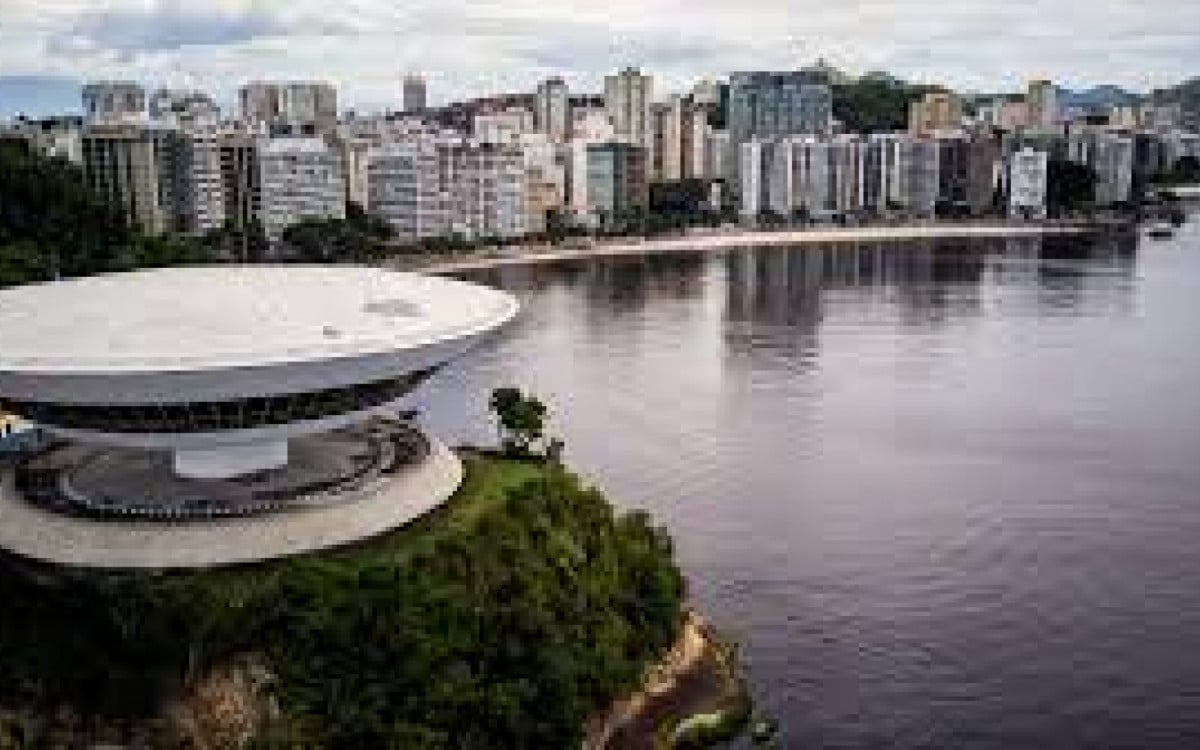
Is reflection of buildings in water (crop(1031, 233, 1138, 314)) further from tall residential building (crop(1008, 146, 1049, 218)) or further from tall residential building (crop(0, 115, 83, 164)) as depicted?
tall residential building (crop(0, 115, 83, 164))

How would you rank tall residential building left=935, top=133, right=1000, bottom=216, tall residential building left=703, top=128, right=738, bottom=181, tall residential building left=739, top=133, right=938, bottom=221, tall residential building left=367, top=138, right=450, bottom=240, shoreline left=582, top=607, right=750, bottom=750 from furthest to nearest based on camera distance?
tall residential building left=703, top=128, right=738, bottom=181 → tall residential building left=935, top=133, right=1000, bottom=216 → tall residential building left=739, top=133, right=938, bottom=221 → tall residential building left=367, top=138, right=450, bottom=240 → shoreline left=582, top=607, right=750, bottom=750

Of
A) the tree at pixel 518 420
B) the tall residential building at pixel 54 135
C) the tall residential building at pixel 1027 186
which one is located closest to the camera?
the tree at pixel 518 420

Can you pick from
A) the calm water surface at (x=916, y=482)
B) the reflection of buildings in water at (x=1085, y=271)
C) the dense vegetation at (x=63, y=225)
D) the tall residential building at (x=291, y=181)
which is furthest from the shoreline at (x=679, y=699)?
the tall residential building at (x=291, y=181)

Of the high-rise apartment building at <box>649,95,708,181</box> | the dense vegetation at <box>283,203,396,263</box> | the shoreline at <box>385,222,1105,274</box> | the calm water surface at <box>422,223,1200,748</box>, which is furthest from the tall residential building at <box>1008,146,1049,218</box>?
the dense vegetation at <box>283,203,396,263</box>

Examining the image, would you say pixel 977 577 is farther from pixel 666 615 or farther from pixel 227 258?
pixel 227 258

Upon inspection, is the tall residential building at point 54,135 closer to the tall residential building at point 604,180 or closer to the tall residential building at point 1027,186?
the tall residential building at point 604,180

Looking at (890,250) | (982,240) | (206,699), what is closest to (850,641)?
(206,699)

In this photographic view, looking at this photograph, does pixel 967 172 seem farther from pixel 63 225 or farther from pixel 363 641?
pixel 363 641
